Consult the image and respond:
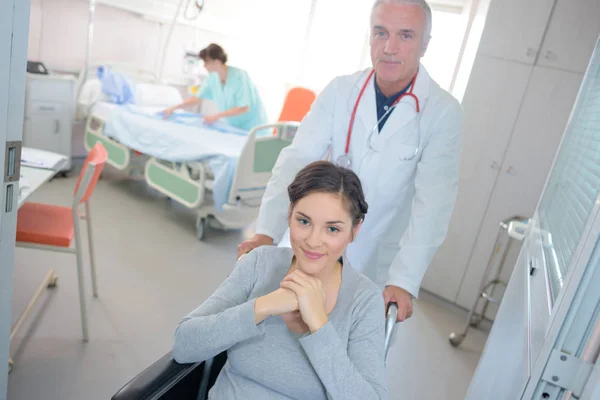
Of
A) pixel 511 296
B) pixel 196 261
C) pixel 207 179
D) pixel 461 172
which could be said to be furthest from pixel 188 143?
pixel 511 296

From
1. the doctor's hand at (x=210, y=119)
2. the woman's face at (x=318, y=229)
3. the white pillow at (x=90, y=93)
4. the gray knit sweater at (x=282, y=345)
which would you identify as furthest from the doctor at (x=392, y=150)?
the white pillow at (x=90, y=93)

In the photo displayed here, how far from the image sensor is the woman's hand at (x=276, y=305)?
1056 mm

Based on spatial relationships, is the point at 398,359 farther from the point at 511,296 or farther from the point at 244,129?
the point at 244,129

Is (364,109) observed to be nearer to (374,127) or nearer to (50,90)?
(374,127)

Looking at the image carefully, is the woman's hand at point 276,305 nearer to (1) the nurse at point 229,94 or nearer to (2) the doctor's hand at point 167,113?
(1) the nurse at point 229,94

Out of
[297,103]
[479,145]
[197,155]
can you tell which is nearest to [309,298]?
[479,145]

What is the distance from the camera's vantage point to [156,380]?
43.4 inches

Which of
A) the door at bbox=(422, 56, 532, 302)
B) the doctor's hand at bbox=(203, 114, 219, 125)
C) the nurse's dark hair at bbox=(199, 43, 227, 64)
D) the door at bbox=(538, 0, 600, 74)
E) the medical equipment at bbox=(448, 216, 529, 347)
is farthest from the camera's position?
the doctor's hand at bbox=(203, 114, 219, 125)

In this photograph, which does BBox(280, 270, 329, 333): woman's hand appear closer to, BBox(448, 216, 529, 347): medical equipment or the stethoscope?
the stethoscope

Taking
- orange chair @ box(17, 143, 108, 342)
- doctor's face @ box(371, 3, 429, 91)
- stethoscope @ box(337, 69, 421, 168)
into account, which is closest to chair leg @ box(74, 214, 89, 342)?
orange chair @ box(17, 143, 108, 342)

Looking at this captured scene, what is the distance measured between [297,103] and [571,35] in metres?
2.68

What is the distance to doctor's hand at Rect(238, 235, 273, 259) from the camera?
1.42m

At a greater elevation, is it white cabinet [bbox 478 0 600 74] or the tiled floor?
white cabinet [bbox 478 0 600 74]

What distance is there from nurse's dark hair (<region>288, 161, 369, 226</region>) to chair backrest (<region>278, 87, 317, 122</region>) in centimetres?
386
